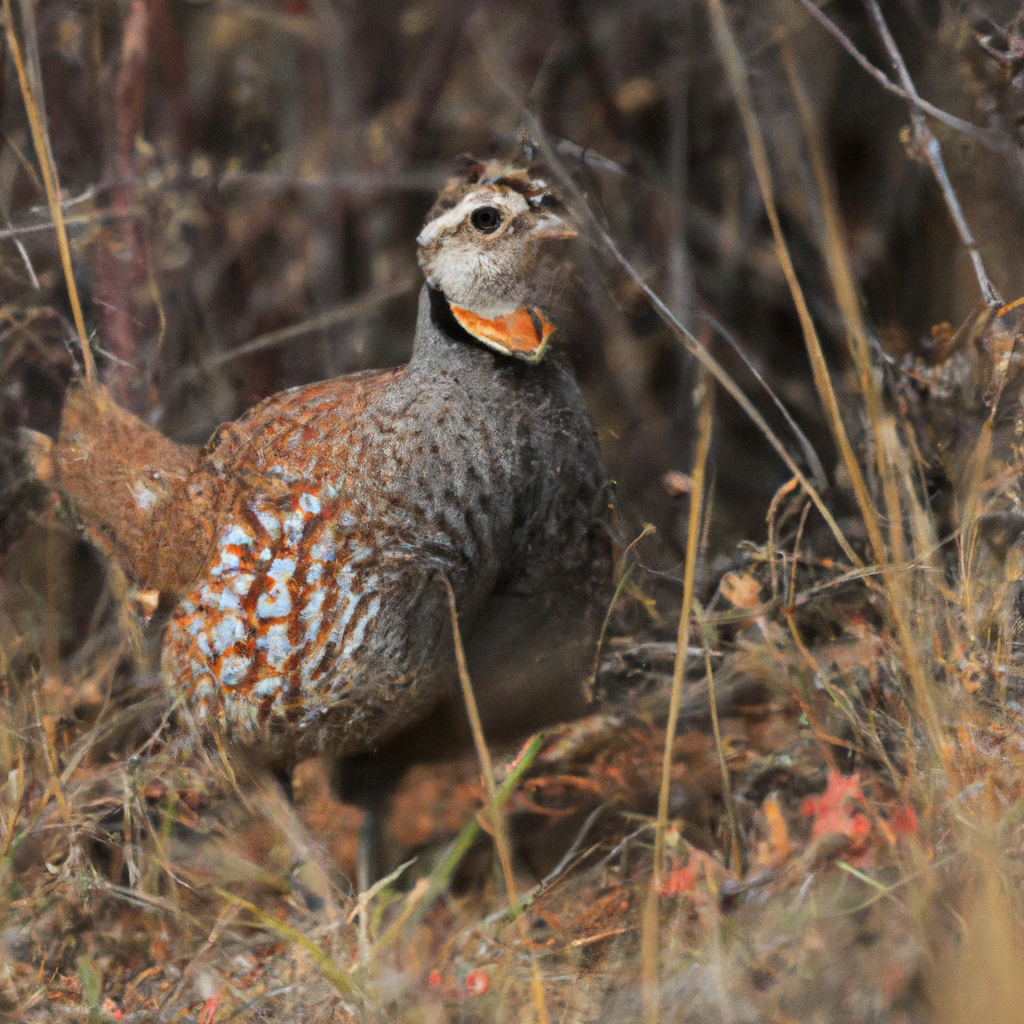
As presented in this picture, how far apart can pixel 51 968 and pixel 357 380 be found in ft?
4.07

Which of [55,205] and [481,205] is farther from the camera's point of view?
[55,205]

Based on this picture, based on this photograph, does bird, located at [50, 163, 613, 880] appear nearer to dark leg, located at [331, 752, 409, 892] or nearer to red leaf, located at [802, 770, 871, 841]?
dark leg, located at [331, 752, 409, 892]

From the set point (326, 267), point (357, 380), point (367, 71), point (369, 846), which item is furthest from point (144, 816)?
point (367, 71)

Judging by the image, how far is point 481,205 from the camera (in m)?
1.67

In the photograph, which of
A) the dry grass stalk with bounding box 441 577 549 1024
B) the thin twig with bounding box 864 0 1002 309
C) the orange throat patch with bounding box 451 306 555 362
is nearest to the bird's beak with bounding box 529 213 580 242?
the orange throat patch with bounding box 451 306 555 362

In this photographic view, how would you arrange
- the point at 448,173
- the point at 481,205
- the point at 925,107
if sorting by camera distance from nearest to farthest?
1. the point at 481,205
2. the point at 925,107
3. the point at 448,173

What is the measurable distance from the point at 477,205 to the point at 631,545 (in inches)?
25.7

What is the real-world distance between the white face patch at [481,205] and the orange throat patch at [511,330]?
136mm

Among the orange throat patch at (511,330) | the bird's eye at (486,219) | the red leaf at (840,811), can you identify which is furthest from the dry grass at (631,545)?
the bird's eye at (486,219)

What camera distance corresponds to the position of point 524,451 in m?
1.71

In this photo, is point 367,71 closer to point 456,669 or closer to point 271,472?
point 271,472

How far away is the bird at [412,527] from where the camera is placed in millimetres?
1698

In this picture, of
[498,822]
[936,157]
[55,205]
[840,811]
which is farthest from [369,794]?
[936,157]

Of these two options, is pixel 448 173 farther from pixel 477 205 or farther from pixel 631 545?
pixel 631 545
